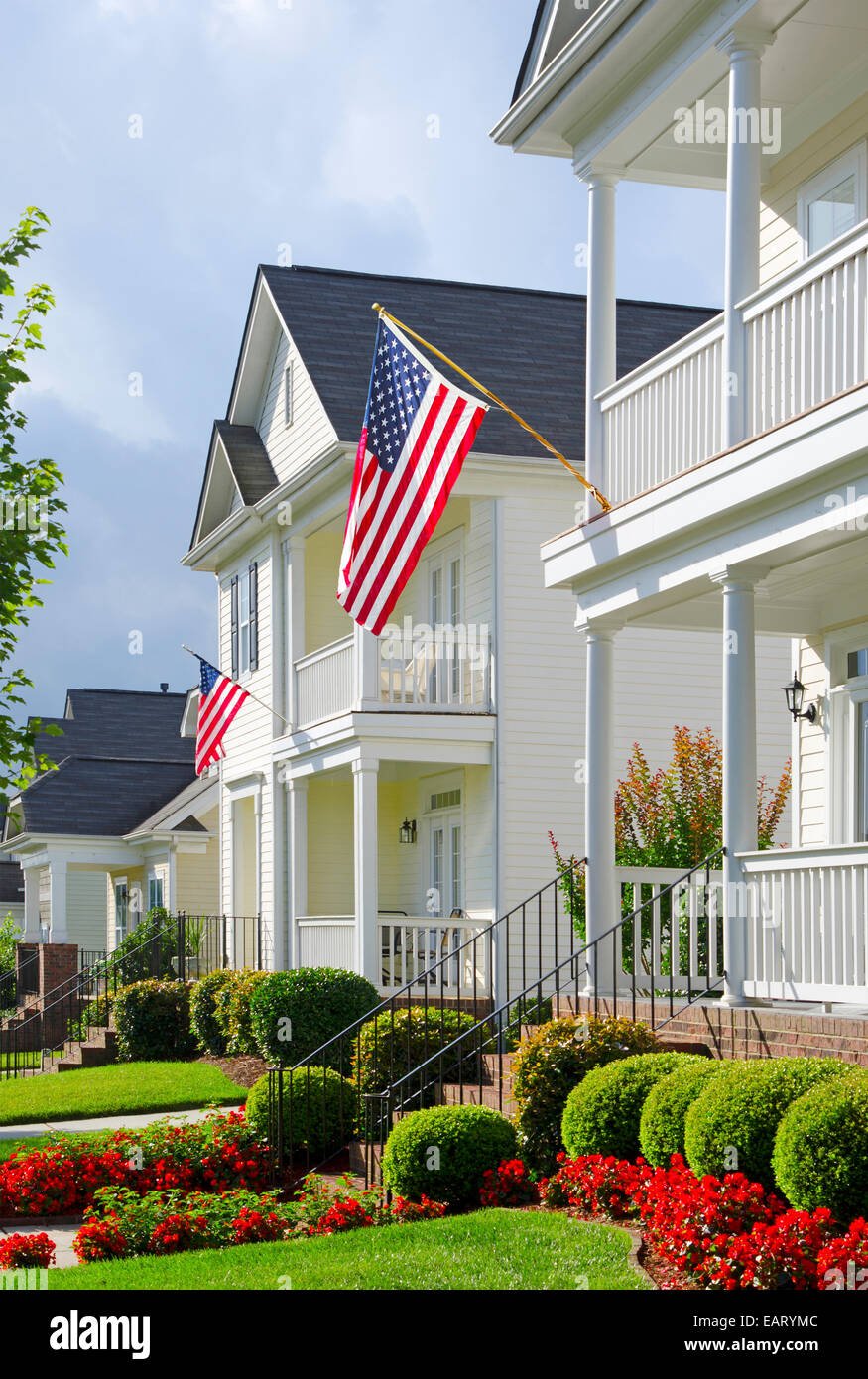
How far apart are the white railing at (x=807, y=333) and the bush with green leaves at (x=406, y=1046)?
6.09 meters

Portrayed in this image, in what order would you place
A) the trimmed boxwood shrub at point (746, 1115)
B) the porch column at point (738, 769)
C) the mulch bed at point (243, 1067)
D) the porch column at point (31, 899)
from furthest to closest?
the porch column at point (31, 899) → the mulch bed at point (243, 1067) → the porch column at point (738, 769) → the trimmed boxwood shrub at point (746, 1115)

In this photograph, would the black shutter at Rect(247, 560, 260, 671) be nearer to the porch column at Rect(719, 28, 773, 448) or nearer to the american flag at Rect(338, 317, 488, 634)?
the american flag at Rect(338, 317, 488, 634)

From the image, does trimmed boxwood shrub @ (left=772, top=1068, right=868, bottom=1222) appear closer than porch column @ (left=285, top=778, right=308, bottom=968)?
Yes

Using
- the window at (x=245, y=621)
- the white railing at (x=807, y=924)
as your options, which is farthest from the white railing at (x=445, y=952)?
the white railing at (x=807, y=924)

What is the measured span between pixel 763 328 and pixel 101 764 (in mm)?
29478

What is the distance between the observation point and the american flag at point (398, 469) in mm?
13547

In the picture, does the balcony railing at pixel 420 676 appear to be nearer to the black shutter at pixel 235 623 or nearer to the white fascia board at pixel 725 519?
the black shutter at pixel 235 623

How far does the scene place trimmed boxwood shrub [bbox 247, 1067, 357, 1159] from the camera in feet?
43.3

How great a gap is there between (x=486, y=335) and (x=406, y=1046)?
1273 cm

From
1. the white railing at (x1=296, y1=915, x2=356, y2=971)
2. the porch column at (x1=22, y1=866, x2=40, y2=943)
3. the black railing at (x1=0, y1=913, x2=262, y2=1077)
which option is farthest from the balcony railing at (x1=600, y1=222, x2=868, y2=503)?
the porch column at (x1=22, y1=866, x2=40, y2=943)

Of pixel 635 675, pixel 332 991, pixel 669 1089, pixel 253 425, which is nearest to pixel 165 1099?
pixel 332 991

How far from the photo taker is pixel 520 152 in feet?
48.0

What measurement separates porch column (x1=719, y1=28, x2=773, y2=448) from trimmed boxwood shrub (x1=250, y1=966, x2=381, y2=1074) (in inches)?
333

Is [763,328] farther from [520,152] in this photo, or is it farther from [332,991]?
[332,991]
